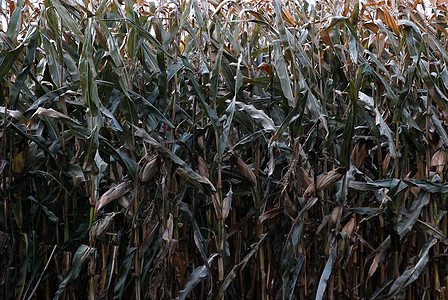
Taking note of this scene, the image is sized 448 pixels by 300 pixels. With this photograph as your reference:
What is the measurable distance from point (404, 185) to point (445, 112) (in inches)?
13.6

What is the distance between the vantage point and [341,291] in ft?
6.93

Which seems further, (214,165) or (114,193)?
(214,165)

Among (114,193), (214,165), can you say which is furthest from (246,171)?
(114,193)

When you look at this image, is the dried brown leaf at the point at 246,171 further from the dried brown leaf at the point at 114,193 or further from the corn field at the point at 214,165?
the dried brown leaf at the point at 114,193

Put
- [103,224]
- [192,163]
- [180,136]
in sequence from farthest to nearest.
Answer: [180,136], [192,163], [103,224]

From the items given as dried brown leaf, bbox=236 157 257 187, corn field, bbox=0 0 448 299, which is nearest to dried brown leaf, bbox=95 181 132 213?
corn field, bbox=0 0 448 299

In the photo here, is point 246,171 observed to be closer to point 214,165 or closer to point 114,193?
point 214,165

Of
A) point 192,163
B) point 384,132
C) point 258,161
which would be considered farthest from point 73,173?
point 384,132

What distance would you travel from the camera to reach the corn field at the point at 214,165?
6.09ft

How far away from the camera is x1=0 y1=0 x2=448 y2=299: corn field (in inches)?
73.1

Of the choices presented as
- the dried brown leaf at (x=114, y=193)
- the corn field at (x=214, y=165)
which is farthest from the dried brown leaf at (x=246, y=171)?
the dried brown leaf at (x=114, y=193)

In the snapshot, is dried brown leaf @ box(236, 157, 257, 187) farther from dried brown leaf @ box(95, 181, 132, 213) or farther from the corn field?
dried brown leaf @ box(95, 181, 132, 213)

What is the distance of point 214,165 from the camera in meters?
2.00

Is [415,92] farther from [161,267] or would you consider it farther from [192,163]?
[161,267]
